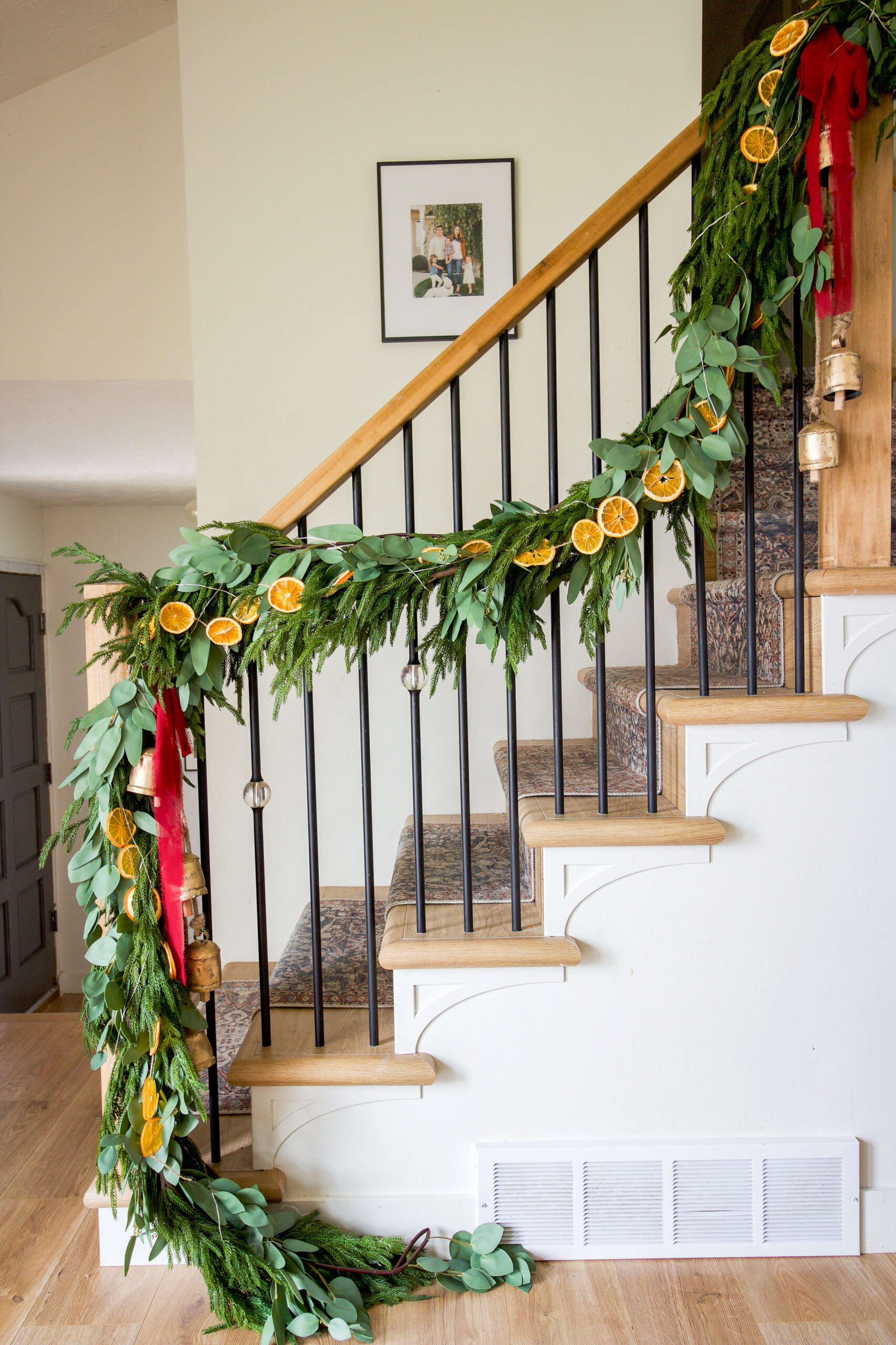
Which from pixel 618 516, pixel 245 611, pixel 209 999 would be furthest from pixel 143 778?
pixel 618 516

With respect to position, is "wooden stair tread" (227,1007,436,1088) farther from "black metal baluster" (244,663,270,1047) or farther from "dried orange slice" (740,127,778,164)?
"dried orange slice" (740,127,778,164)

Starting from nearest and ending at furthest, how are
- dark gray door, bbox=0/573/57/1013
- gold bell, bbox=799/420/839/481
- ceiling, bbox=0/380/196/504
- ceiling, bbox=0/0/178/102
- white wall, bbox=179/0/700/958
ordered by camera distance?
1. gold bell, bbox=799/420/839/481
2. white wall, bbox=179/0/700/958
3. ceiling, bbox=0/0/178/102
4. ceiling, bbox=0/380/196/504
5. dark gray door, bbox=0/573/57/1013

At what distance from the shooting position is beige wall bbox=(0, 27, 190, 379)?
2.90 m

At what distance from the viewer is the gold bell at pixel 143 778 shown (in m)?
1.31

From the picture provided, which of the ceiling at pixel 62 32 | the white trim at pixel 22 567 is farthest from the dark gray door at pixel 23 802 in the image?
the ceiling at pixel 62 32

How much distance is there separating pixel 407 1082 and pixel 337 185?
7.71ft

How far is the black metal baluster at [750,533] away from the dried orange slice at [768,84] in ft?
1.32

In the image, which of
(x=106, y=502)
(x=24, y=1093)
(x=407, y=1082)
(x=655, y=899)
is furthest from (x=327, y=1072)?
(x=106, y=502)

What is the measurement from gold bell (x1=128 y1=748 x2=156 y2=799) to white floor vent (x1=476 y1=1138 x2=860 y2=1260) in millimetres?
818

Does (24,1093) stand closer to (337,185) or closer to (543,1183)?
(543,1183)

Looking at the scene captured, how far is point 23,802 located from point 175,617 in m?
4.51

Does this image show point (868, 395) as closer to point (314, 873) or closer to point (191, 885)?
point (314, 873)

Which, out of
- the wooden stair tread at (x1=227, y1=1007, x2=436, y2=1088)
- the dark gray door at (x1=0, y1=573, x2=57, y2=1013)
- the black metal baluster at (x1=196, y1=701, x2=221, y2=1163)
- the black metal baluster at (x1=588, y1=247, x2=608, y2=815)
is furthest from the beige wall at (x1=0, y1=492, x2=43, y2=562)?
the black metal baluster at (x1=588, y1=247, x2=608, y2=815)

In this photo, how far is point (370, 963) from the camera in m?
1.46
